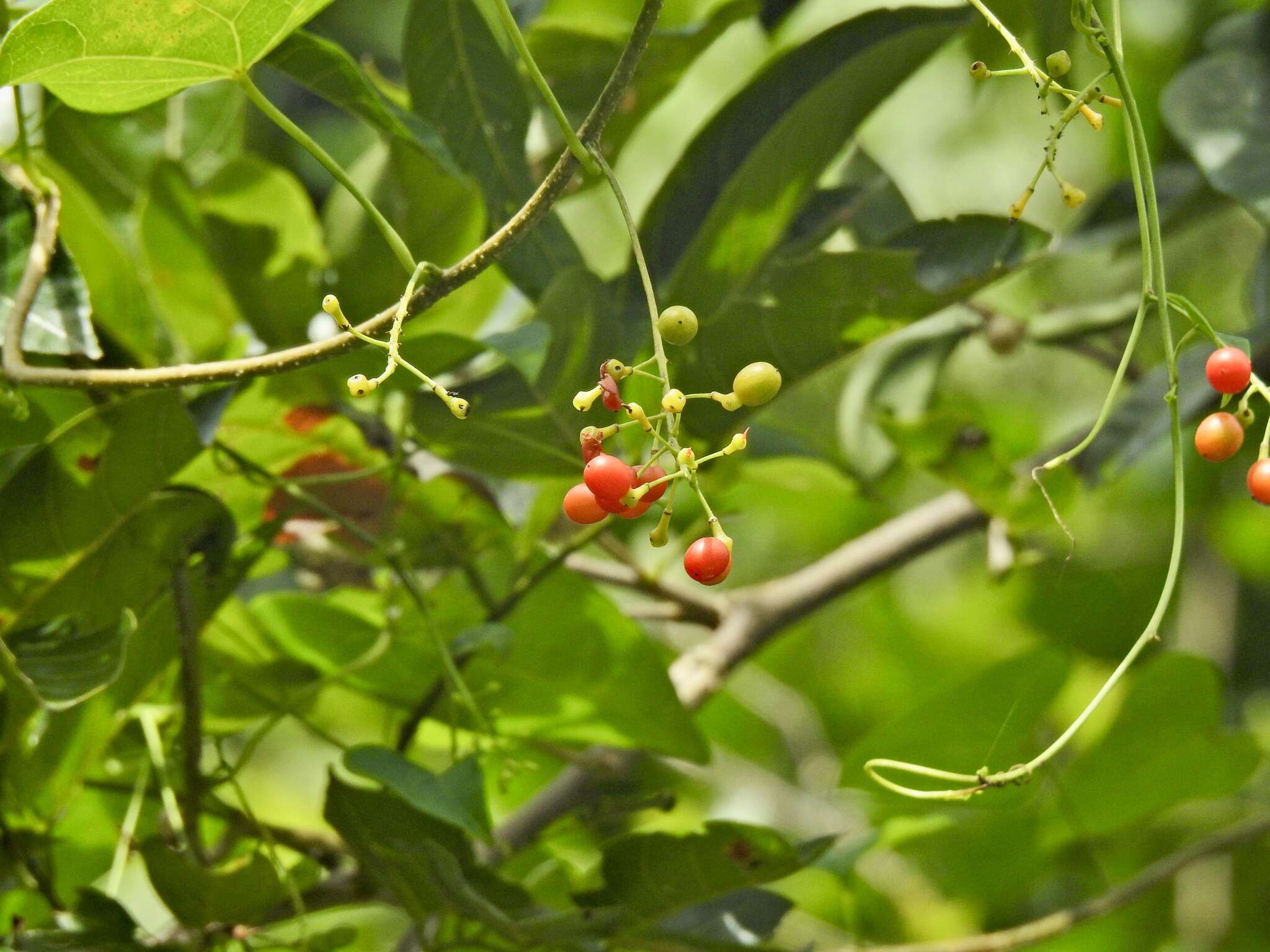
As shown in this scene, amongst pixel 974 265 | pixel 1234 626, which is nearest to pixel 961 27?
pixel 974 265

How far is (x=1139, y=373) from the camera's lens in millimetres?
1263

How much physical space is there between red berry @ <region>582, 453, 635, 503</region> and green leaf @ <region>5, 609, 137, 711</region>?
0.95 feet

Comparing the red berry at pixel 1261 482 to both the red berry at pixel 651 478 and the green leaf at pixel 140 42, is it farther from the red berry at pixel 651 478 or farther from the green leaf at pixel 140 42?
the green leaf at pixel 140 42

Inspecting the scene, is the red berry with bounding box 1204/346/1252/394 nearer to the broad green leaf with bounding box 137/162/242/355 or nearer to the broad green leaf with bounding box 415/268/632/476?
the broad green leaf with bounding box 415/268/632/476

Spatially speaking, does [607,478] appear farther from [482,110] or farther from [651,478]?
[482,110]

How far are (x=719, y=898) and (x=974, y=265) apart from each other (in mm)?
411

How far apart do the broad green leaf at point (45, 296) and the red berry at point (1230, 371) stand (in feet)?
1.75

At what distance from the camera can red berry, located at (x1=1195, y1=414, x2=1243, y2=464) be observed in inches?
20.7

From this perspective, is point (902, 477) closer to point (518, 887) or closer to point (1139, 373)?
point (1139, 373)

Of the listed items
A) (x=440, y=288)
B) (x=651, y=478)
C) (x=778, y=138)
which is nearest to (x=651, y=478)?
(x=651, y=478)

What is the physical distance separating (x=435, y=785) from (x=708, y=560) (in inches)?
10.5

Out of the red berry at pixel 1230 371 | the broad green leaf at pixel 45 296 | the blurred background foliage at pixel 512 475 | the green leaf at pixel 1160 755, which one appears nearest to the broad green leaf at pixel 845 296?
the blurred background foliage at pixel 512 475

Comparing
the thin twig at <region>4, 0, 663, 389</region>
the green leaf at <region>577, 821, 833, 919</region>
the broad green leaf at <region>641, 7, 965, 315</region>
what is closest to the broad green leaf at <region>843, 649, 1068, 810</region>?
the green leaf at <region>577, 821, 833, 919</region>

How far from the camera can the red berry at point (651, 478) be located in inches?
20.2
